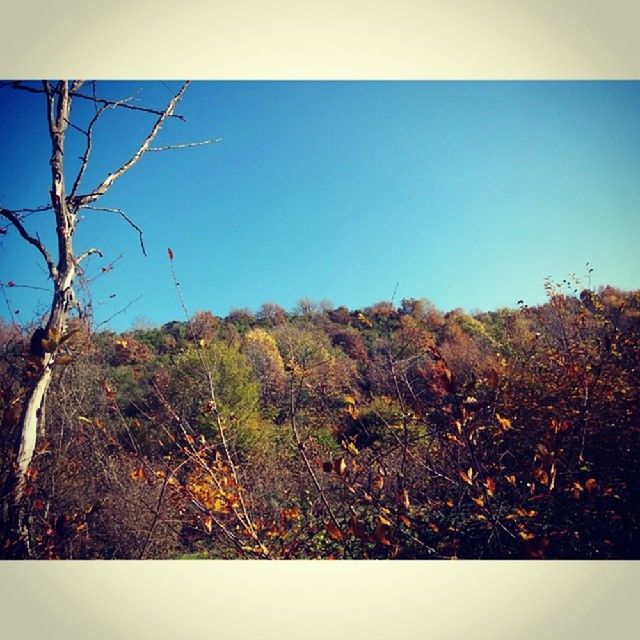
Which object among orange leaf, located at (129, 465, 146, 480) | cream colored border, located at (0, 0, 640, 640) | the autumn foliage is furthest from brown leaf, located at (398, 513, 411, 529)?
orange leaf, located at (129, 465, 146, 480)

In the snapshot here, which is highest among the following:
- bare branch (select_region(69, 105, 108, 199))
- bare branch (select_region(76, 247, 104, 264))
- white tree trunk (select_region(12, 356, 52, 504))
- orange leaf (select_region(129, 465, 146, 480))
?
bare branch (select_region(69, 105, 108, 199))

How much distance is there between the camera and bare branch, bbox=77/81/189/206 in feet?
10.6

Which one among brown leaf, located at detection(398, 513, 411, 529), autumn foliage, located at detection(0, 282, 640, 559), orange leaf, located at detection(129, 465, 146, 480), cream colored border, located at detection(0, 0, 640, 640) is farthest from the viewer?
orange leaf, located at detection(129, 465, 146, 480)

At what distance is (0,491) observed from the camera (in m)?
2.96

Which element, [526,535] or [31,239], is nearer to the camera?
[526,535]

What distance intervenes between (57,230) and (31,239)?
0.56 feet

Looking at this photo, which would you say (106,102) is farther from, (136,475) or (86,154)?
(136,475)

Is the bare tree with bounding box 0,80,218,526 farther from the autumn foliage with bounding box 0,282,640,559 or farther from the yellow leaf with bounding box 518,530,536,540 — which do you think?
the yellow leaf with bounding box 518,530,536,540

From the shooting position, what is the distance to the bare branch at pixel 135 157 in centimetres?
323
